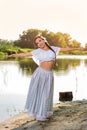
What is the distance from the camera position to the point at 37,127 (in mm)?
9312

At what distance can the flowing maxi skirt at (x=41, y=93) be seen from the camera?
9.41m

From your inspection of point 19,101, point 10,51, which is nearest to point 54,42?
point 10,51

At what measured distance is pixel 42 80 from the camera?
30.9 ft

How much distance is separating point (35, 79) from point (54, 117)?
41.0 inches

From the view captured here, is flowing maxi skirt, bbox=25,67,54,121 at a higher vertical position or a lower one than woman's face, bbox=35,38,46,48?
lower

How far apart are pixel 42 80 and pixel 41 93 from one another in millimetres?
262

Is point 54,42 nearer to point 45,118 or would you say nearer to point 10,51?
point 10,51

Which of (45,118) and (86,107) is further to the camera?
(86,107)

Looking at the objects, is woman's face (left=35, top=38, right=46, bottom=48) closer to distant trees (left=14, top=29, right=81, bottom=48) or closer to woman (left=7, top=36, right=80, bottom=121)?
woman (left=7, top=36, right=80, bottom=121)

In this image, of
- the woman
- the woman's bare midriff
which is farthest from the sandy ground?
the woman's bare midriff

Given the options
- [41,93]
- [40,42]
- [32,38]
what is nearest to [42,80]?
[41,93]

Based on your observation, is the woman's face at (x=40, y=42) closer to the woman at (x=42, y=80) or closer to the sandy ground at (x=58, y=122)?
the woman at (x=42, y=80)

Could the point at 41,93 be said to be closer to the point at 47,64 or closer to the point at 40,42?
the point at 47,64

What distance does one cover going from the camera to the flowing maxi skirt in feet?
30.9
